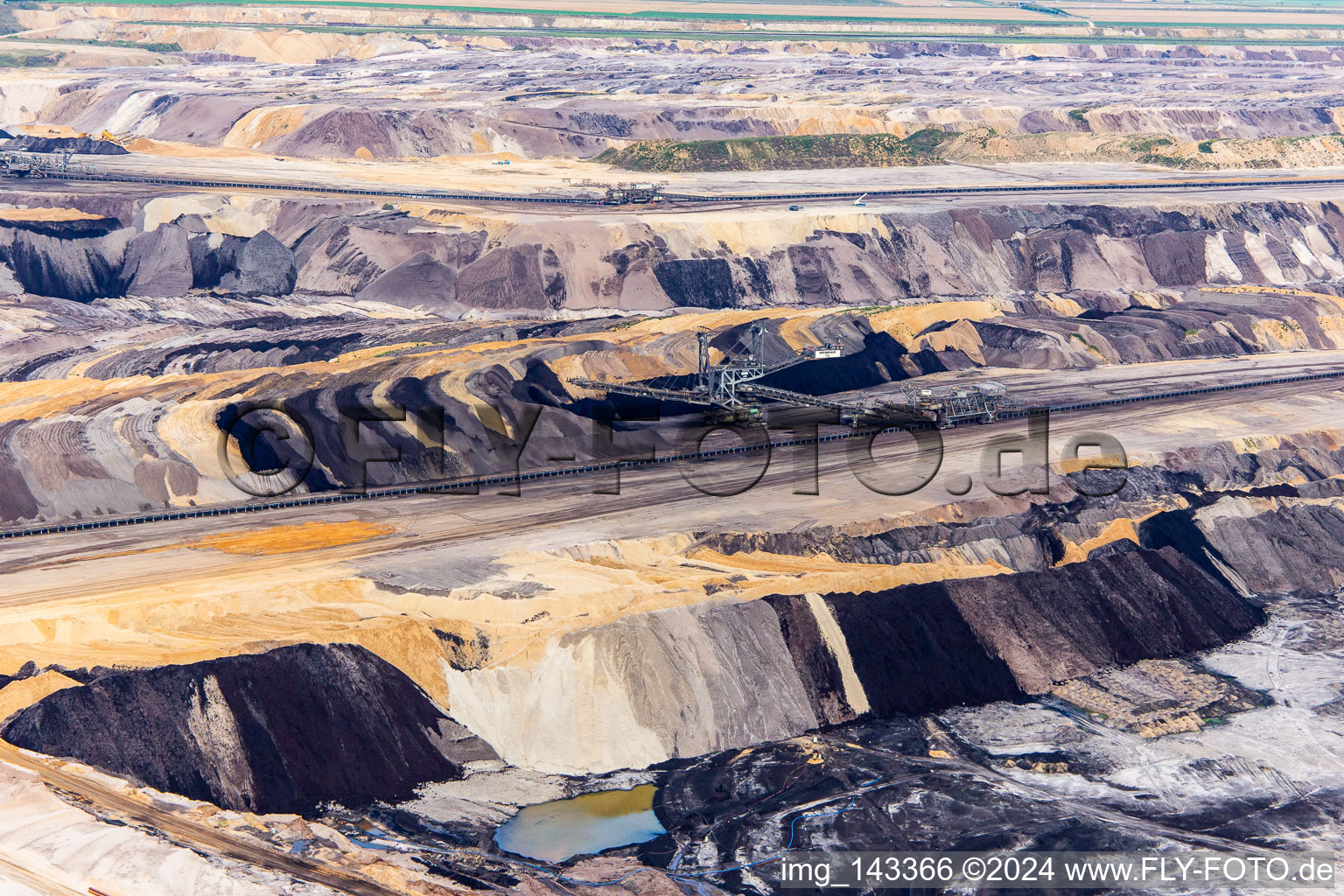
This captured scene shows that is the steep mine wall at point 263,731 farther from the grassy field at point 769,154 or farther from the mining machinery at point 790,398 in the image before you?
the grassy field at point 769,154

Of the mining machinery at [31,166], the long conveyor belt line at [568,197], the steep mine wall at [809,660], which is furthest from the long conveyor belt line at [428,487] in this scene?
the mining machinery at [31,166]

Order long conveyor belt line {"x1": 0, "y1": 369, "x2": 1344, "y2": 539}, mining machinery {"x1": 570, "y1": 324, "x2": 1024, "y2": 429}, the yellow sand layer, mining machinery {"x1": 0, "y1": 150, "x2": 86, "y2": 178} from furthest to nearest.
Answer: mining machinery {"x1": 0, "y1": 150, "x2": 86, "y2": 178} → mining machinery {"x1": 570, "y1": 324, "x2": 1024, "y2": 429} → long conveyor belt line {"x1": 0, "y1": 369, "x2": 1344, "y2": 539} → the yellow sand layer

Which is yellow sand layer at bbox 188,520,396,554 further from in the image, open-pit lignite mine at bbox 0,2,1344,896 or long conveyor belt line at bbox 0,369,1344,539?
long conveyor belt line at bbox 0,369,1344,539

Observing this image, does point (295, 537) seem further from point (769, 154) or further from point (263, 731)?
point (769, 154)

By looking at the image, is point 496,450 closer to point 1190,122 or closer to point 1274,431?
point 1274,431

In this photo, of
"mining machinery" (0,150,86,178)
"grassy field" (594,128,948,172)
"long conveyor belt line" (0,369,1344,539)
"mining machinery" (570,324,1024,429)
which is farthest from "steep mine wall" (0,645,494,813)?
"grassy field" (594,128,948,172)
